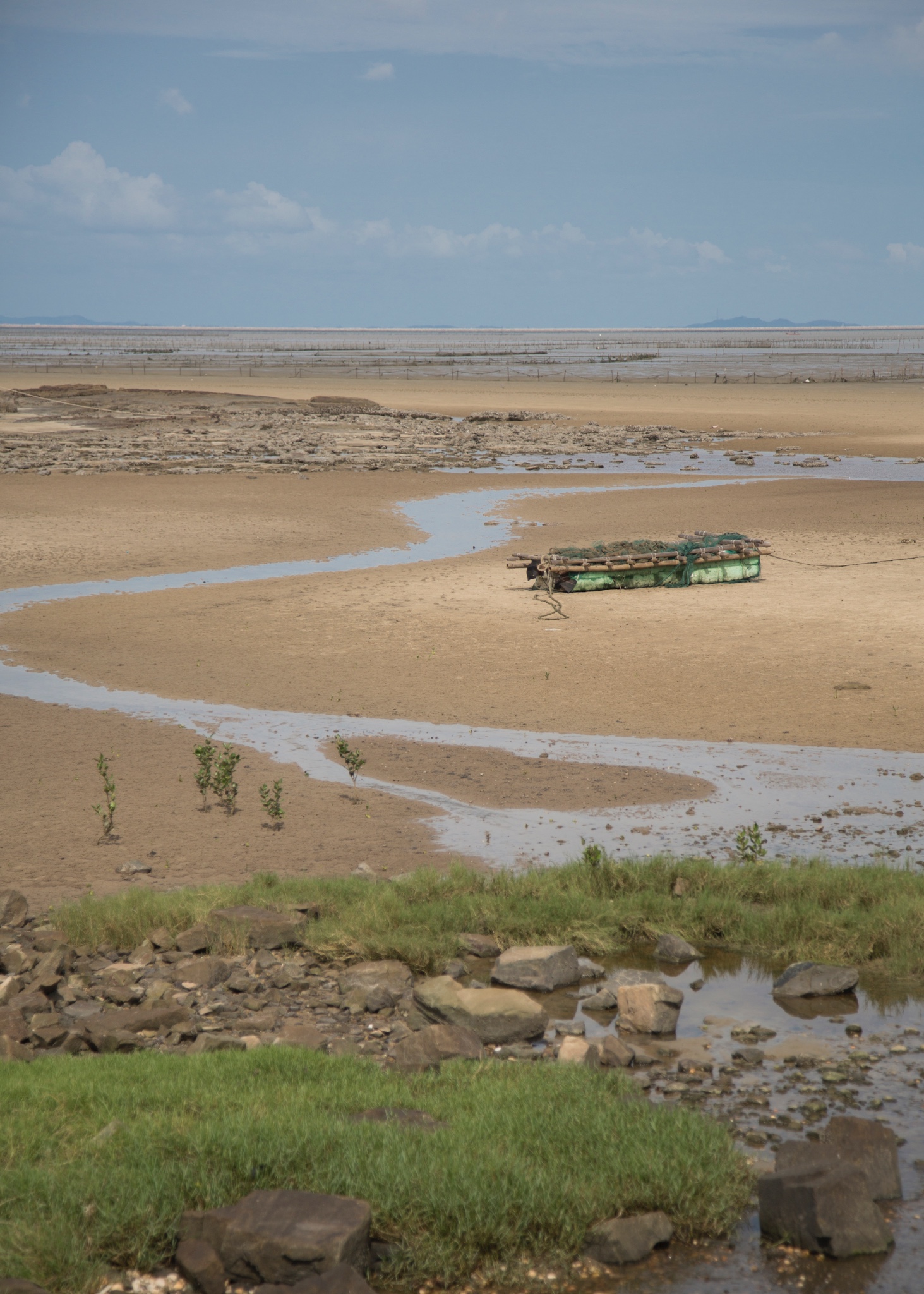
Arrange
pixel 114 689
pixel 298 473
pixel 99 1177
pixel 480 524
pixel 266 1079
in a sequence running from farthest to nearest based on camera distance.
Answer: pixel 298 473
pixel 480 524
pixel 114 689
pixel 266 1079
pixel 99 1177

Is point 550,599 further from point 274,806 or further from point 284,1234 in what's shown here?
point 284,1234

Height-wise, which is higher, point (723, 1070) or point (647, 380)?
point (647, 380)

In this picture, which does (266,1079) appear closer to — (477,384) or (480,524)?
(480,524)

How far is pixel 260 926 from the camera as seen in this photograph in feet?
27.5

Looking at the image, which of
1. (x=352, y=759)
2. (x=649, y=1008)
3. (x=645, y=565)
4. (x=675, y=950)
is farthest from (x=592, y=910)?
(x=645, y=565)

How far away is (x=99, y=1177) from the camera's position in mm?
5070

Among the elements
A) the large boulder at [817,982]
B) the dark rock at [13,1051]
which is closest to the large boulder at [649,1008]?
the large boulder at [817,982]

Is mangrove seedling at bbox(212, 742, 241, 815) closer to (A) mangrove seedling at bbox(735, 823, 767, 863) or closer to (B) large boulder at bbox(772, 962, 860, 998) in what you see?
(A) mangrove seedling at bbox(735, 823, 767, 863)

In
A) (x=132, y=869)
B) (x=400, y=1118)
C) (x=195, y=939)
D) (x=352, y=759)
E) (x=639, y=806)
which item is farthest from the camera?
(x=352, y=759)

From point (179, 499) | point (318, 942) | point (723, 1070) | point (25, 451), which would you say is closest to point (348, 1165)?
point (723, 1070)

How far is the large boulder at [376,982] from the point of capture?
7703mm

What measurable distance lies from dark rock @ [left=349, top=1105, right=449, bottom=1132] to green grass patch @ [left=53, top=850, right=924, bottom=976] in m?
2.48

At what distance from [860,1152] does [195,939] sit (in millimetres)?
4667

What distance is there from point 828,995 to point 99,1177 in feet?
15.5
